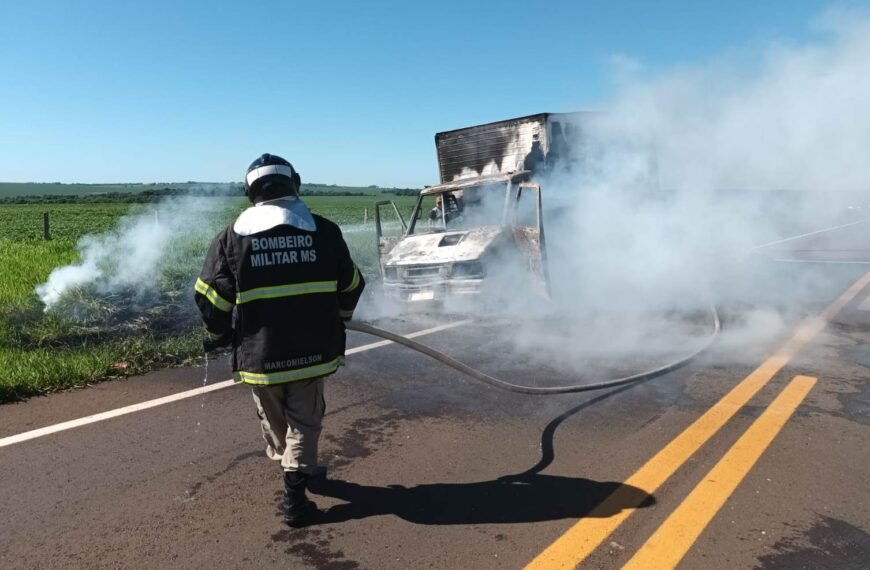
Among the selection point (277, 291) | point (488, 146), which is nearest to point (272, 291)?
point (277, 291)

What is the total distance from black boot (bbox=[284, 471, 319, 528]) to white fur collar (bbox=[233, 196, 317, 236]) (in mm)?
1183

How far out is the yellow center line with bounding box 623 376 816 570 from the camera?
99.0 inches

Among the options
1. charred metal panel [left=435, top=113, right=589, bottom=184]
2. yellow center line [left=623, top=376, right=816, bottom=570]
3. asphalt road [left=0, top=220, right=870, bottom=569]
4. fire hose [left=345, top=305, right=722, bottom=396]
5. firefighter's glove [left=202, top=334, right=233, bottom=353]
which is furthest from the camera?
charred metal panel [left=435, top=113, right=589, bottom=184]

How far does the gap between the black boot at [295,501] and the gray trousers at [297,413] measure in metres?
0.04

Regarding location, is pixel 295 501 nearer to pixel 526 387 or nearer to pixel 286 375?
pixel 286 375

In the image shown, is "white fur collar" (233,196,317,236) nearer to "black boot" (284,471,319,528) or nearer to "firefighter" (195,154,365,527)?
"firefighter" (195,154,365,527)

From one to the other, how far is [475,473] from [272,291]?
156 cm

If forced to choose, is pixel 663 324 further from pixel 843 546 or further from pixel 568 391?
pixel 843 546

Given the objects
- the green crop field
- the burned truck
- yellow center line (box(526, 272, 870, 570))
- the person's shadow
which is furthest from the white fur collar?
the burned truck

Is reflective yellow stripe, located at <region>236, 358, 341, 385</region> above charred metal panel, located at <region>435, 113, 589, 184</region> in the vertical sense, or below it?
below

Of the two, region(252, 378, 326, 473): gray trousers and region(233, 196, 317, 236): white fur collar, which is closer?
region(233, 196, 317, 236): white fur collar

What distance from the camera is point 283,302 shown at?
2.78 m

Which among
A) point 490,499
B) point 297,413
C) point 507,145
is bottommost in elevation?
point 490,499

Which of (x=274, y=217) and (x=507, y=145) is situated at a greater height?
(x=507, y=145)
